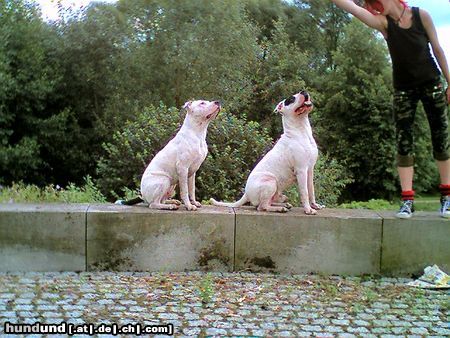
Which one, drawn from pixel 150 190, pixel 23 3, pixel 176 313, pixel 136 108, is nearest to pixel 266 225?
pixel 150 190

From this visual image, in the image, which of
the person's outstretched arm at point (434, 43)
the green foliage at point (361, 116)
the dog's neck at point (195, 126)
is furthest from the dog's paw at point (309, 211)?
the green foliage at point (361, 116)

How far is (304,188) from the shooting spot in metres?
6.22

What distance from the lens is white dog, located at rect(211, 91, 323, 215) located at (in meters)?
6.17

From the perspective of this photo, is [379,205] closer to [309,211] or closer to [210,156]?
[210,156]

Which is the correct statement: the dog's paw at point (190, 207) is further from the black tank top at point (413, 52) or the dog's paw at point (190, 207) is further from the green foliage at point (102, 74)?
the green foliage at point (102, 74)

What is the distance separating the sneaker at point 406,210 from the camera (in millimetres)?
6296

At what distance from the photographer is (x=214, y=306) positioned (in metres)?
5.10

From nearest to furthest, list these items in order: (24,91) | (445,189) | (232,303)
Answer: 1. (232,303)
2. (445,189)
3. (24,91)

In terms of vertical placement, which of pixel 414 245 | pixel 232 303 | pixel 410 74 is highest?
pixel 410 74

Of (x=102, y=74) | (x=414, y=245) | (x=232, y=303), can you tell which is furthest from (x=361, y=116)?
(x=232, y=303)

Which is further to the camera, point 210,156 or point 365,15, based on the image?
point 210,156

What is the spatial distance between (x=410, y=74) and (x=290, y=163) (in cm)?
153

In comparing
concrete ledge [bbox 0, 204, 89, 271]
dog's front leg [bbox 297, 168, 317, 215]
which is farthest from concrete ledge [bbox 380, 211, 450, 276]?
concrete ledge [bbox 0, 204, 89, 271]

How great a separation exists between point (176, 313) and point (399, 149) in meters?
3.07
